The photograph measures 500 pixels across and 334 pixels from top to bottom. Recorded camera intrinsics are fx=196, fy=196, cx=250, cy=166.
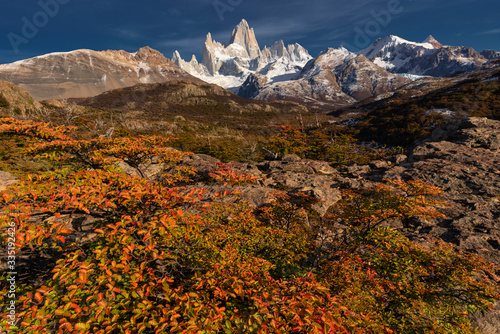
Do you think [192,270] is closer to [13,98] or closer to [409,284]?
[409,284]

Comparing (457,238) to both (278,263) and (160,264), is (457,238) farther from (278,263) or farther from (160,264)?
(160,264)

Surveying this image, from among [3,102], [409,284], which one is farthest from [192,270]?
[3,102]

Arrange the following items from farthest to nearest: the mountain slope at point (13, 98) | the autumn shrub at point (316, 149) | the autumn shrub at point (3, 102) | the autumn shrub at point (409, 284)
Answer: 1. the mountain slope at point (13, 98)
2. the autumn shrub at point (3, 102)
3. the autumn shrub at point (316, 149)
4. the autumn shrub at point (409, 284)

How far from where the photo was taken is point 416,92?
412 feet

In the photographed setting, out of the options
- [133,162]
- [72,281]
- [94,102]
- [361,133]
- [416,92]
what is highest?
→ [94,102]

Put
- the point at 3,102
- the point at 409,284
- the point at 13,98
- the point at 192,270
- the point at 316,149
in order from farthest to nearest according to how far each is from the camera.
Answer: the point at 13,98, the point at 3,102, the point at 316,149, the point at 409,284, the point at 192,270

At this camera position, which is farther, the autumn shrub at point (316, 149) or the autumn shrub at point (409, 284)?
the autumn shrub at point (316, 149)

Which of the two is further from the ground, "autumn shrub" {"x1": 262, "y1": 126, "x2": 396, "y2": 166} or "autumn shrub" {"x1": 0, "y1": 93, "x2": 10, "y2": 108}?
"autumn shrub" {"x1": 0, "y1": 93, "x2": 10, "y2": 108}

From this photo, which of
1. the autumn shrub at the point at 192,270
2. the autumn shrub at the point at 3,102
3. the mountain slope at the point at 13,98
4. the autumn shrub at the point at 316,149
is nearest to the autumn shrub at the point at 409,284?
the autumn shrub at the point at 192,270

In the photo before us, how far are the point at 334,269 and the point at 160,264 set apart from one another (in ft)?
15.9

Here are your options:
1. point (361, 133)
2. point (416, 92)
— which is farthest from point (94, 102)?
point (416, 92)

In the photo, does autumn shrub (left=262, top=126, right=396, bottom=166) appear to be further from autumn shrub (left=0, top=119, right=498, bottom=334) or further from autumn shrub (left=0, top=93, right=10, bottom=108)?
autumn shrub (left=0, top=93, right=10, bottom=108)

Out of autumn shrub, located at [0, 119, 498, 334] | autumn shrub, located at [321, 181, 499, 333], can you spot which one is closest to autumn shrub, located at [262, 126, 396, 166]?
autumn shrub, located at [0, 119, 498, 334]

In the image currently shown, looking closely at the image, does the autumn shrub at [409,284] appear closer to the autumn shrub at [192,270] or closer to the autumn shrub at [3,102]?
the autumn shrub at [192,270]
